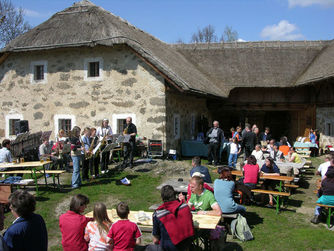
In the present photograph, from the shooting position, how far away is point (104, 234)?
166 inches

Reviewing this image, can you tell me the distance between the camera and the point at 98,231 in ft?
13.8

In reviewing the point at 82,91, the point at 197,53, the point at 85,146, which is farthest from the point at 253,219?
the point at 197,53

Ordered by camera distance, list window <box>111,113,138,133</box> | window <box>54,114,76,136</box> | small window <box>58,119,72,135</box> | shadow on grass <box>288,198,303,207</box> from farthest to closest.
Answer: small window <box>58,119,72,135</box>, window <box>54,114,76,136</box>, window <box>111,113,138,133</box>, shadow on grass <box>288,198,303,207</box>

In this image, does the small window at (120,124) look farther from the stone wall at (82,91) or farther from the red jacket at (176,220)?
the red jacket at (176,220)

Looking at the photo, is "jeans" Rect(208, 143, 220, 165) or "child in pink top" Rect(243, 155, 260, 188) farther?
"jeans" Rect(208, 143, 220, 165)

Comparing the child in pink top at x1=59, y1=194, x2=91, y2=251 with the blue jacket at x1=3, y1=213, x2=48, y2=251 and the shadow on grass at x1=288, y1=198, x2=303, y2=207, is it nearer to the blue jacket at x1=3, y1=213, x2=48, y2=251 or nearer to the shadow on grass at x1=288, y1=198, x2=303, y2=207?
the blue jacket at x1=3, y1=213, x2=48, y2=251

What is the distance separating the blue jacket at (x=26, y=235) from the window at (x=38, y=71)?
482 inches

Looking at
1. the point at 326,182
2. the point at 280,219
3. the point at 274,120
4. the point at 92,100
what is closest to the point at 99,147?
the point at 92,100

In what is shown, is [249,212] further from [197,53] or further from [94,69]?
[197,53]

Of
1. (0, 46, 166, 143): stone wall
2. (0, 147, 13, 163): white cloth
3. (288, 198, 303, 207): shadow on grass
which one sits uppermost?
(0, 46, 166, 143): stone wall

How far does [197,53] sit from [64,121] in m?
11.5

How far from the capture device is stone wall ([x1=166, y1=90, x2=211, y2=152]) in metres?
13.7

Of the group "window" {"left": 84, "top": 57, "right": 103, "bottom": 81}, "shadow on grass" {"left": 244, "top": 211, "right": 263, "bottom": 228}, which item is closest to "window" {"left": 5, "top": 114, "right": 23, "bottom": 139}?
"window" {"left": 84, "top": 57, "right": 103, "bottom": 81}

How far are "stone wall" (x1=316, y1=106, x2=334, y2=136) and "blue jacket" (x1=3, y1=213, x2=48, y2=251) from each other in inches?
645
